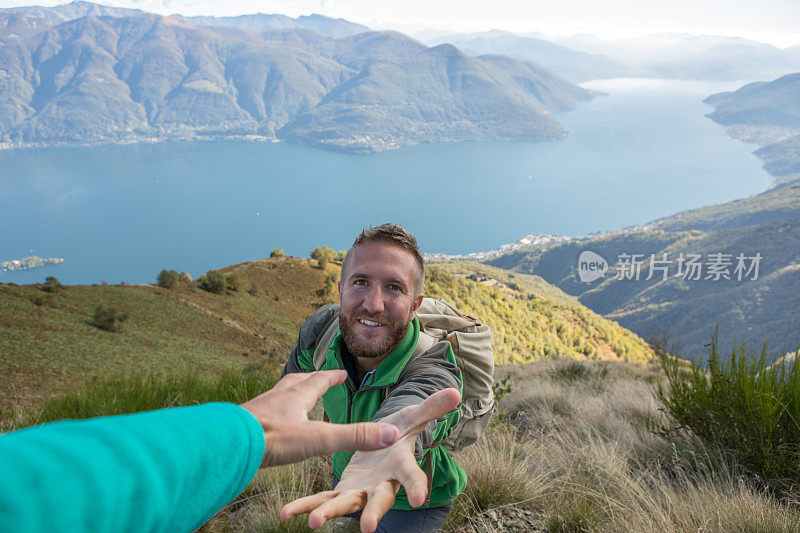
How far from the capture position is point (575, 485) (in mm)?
2588

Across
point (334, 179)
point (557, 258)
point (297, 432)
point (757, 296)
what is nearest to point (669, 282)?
point (757, 296)

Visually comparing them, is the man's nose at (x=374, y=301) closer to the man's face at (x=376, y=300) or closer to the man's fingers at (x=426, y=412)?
the man's face at (x=376, y=300)

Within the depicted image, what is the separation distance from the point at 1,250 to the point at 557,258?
379 ft

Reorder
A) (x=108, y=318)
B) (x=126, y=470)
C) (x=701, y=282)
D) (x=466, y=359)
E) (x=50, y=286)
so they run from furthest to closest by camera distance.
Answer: (x=701, y=282) < (x=50, y=286) < (x=108, y=318) < (x=466, y=359) < (x=126, y=470)

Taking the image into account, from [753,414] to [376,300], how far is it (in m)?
2.67

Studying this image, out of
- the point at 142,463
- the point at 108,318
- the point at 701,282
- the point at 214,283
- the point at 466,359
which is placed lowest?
Result: the point at 701,282

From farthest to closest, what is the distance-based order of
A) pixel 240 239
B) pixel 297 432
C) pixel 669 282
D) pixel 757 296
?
1. pixel 240 239
2. pixel 669 282
3. pixel 757 296
4. pixel 297 432

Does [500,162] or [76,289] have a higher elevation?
[500,162]

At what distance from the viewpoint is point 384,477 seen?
0.95 meters

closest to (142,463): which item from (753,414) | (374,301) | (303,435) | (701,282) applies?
(303,435)

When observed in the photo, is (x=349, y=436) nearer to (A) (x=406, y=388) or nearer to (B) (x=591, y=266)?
(A) (x=406, y=388)

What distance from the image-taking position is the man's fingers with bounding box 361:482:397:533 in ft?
2.61

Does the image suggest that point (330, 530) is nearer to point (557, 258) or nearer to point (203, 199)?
point (557, 258)

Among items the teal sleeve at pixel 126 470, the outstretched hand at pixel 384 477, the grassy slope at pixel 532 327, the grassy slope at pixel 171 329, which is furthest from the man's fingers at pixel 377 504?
the grassy slope at pixel 532 327
